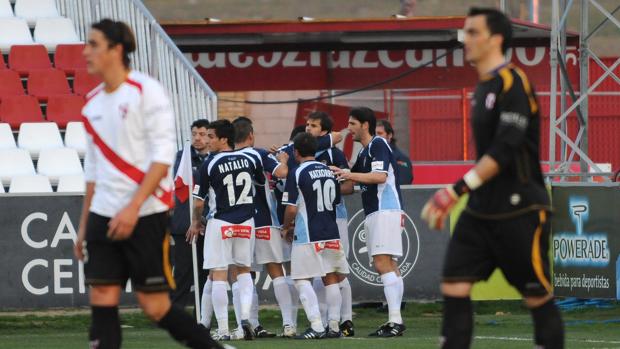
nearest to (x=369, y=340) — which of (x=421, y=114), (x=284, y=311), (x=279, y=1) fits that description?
(x=284, y=311)

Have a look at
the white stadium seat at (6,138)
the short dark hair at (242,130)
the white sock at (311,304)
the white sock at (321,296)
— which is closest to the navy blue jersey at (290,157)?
the short dark hair at (242,130)

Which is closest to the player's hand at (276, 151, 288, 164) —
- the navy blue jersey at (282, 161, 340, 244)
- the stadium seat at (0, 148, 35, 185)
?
the navy blue jersey at (282, 161, 340, 244)

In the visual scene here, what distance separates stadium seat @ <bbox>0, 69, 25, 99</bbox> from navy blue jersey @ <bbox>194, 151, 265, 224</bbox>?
6.04 meters

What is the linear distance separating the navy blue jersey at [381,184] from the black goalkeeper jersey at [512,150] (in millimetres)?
5406

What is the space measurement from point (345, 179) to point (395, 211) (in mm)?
583

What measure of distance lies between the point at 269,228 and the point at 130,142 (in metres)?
5.72

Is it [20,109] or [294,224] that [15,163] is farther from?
[294,224]

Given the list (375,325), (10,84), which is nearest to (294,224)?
(375,325)

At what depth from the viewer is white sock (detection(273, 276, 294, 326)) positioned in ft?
42.8

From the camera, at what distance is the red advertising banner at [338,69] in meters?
22.7

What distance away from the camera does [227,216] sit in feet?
41.4

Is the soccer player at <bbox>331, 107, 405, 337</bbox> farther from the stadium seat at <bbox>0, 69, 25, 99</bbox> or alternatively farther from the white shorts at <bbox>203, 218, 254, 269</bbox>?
the stadium seat at <bbox>0, 69, 25, 99</bbox>

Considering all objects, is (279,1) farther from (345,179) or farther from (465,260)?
(465,260)

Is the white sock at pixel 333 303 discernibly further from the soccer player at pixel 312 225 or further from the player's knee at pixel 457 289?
the player's knee at pixel 457 289
